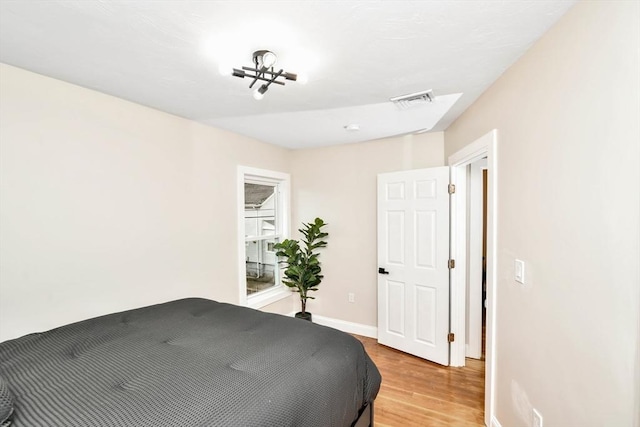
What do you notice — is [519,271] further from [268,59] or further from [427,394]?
[268,59]

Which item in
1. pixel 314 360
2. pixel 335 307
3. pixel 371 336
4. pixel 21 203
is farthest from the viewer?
pixel 335 307

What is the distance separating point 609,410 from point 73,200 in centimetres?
293

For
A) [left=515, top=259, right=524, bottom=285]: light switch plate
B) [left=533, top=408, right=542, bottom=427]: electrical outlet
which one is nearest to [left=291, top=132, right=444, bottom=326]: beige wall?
[left=515, top=259, right=524, bottom=285]: light switch plate

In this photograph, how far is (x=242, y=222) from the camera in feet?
10.2

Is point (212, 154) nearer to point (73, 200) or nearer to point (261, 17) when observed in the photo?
point (73, 200)

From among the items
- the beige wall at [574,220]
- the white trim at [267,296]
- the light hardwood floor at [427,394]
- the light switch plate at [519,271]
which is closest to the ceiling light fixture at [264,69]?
the beige wall at [574,220]

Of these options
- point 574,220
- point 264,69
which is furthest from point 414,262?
point 264,69

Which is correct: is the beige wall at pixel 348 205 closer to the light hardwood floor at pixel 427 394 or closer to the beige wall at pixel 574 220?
the light hardwood floor at pixel 427 394

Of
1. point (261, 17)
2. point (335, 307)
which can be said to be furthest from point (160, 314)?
point (335, 307)

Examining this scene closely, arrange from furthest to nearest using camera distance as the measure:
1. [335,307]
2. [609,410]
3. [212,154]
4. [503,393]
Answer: [335,307] → [212,154] → [503,393] → [609,410]

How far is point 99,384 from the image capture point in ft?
3.49

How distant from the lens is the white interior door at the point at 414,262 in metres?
2.71

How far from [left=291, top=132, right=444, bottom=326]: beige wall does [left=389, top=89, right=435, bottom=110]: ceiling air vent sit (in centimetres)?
98

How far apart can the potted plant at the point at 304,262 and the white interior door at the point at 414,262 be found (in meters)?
0.80
